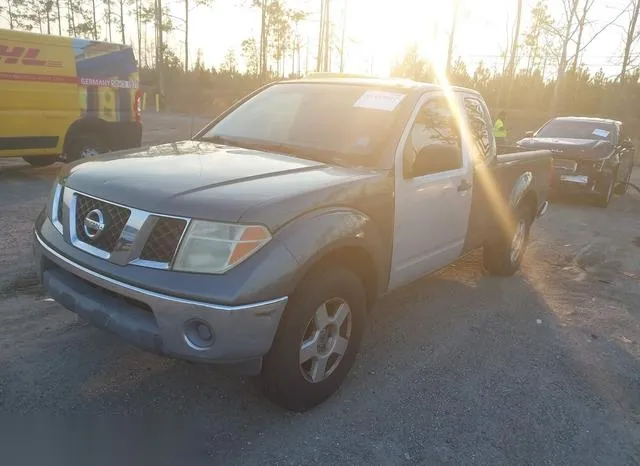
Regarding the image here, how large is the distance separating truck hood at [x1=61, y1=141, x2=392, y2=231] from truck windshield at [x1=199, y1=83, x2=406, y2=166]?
0.22 m

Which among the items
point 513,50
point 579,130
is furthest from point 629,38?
point 579,130

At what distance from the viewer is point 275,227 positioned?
2580 mm

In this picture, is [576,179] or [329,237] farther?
[576,179]

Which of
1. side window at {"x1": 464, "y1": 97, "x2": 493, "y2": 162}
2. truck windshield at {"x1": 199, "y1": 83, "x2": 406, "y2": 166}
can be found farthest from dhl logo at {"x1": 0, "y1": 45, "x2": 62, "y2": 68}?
side window at {"x1": 464, "y1": 97, "x2": 493, "y2": 162}

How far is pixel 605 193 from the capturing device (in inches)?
413

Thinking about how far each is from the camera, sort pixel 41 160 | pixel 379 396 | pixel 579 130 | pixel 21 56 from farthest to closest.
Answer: pixel 579 130, pixel 41 160, pixel 21 56, pixel 379 396

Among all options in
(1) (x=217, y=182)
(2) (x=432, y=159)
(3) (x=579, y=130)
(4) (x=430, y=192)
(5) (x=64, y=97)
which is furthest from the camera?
(3) (x=579, y=130)

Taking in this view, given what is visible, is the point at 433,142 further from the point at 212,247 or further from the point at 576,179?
the point at 576,179

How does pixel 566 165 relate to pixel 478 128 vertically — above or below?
below

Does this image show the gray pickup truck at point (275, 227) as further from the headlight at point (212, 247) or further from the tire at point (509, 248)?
the tire at point (509, 248)

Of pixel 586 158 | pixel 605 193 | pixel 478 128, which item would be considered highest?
pixel 478 128

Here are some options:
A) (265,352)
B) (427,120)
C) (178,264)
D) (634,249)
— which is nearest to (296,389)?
(265,352)

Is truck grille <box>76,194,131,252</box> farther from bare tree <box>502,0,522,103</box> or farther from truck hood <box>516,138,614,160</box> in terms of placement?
bare tree <box>502,0,522,103</box>

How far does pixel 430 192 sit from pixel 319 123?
919 mm
